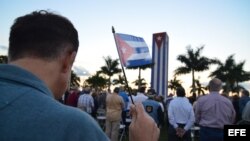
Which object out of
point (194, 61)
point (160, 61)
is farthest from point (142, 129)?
point (194, 61)

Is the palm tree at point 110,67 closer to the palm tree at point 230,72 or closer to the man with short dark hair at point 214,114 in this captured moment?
the palm tree at point 230,72

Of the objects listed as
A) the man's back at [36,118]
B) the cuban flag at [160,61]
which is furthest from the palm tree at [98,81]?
the man's back at [36,118]

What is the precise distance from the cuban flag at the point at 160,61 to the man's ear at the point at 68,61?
33.2 feet

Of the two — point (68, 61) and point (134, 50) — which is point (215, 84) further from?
point (68, 61)

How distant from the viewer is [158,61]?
38.3ft

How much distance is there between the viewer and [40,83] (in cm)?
117

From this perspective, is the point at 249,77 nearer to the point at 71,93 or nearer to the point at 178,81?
the point at 178,81

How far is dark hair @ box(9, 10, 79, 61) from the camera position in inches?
50.3

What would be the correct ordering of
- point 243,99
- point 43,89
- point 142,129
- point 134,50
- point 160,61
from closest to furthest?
point 43,89 → point 142,129 → point 134,50 → point 160,61 → point 243,99

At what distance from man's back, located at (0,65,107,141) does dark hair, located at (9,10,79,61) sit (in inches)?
7.0

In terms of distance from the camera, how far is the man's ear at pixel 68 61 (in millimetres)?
1358

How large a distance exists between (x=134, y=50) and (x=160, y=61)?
7922mm

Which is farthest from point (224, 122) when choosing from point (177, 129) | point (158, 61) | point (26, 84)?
point (26, 84)

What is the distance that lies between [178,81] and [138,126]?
86.8 m
